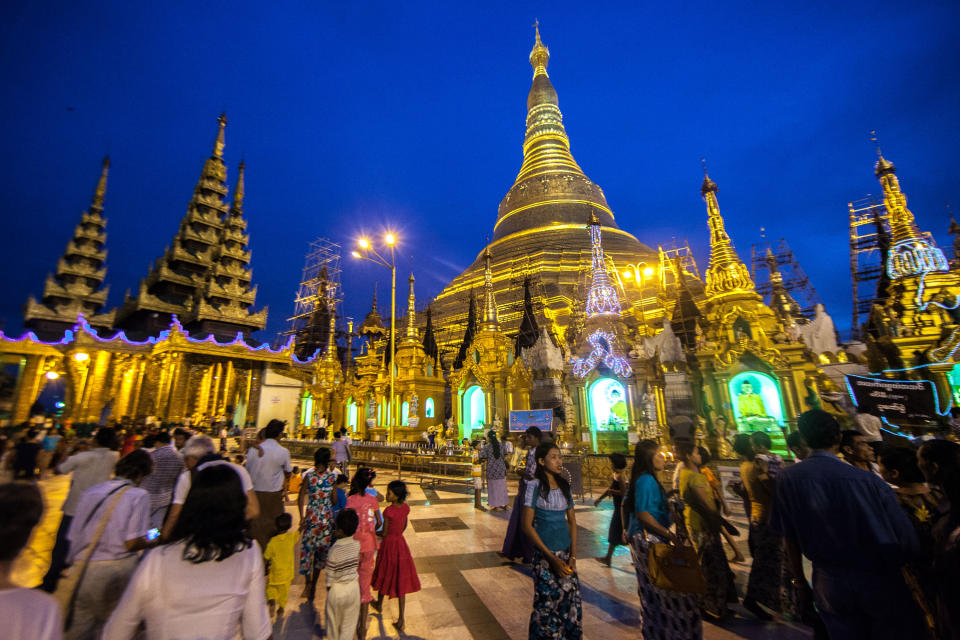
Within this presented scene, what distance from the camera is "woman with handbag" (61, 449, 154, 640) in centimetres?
269

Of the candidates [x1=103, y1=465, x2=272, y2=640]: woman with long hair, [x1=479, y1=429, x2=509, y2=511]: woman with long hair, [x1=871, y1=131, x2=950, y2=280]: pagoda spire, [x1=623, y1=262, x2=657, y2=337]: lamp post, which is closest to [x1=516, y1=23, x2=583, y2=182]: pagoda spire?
[x1=623, y1=262, x2=657, y2=337]: lamp post

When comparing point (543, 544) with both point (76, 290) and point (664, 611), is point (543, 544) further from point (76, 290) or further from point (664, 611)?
point (76, 290)

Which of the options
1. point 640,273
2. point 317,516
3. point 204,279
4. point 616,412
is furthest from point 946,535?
point 204,279

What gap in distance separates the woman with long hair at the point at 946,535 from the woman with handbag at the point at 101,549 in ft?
15.2

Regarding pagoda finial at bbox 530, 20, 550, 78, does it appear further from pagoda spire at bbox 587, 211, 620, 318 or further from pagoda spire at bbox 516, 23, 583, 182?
pagoda spire at bbox 587, 211, 620, 318

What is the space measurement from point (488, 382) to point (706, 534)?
1340cm

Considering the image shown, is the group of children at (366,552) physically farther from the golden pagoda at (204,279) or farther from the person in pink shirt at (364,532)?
the golden pagoda at (204,279)

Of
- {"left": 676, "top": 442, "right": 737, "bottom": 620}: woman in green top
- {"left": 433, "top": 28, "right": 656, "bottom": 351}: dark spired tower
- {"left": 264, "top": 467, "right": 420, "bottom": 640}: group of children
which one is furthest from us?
{"left": 433, "top": 28, "right": 656, "bottom": 351}: dark spired tower

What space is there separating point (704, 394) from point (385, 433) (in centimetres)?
1453

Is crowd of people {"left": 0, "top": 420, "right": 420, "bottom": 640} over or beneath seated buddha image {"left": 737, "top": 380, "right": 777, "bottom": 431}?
beneath

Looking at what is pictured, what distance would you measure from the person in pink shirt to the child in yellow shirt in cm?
62

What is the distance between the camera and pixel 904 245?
16.2 m

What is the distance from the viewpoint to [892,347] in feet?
44.2

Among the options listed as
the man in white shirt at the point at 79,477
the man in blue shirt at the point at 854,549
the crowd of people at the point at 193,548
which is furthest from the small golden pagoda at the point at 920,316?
the man in white shirt at the point at 79,477
